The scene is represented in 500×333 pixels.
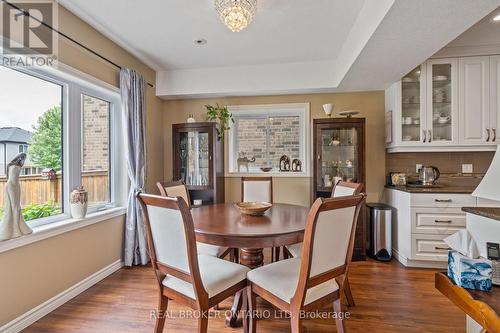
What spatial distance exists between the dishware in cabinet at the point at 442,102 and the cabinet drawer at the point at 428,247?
112cm

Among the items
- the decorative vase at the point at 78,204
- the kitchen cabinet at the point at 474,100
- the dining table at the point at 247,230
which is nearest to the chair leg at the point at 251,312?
the dining table at the point at 247,230

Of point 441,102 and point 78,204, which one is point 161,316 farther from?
point 441,102

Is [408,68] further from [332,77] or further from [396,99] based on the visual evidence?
[332,77]

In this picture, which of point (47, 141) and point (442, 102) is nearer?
point (47, 141)

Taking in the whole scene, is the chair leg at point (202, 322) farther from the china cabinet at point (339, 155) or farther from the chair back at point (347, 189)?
the china cabinet at point (339, 155)

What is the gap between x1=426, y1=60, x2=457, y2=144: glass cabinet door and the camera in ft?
9.73

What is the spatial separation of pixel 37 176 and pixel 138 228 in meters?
1.14

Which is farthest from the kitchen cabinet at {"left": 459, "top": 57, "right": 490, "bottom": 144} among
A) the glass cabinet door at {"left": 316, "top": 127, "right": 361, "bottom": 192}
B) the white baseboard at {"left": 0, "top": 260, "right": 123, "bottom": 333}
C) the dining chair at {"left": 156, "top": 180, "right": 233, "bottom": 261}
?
the white baseboard at {"left": 0, "top": 260, "right": 123, "bottom": 333}

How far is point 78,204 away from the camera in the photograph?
2324 millimetres

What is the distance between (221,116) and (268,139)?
0.78m

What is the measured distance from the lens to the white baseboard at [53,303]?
1769 mm

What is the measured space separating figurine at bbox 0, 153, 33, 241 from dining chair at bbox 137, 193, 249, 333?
99cm

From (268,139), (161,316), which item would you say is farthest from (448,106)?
(161,316)

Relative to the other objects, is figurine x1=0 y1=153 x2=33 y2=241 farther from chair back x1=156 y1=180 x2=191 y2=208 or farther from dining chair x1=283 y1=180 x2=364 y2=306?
dining chair x1=283 y1=180 x2=364 y2=306
